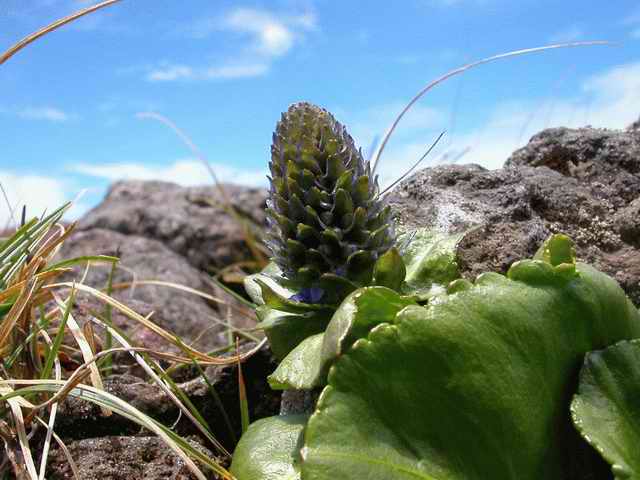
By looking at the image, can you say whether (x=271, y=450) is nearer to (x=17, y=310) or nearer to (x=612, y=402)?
(x=612, y=402)

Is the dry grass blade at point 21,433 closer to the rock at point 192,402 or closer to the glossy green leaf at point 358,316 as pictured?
the rock at point 192,402

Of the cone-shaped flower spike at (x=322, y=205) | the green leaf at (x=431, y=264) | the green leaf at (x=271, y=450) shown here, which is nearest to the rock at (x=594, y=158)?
the green leaf at (x=431, y=264)

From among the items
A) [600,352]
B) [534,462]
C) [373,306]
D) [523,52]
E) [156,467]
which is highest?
[523,52]

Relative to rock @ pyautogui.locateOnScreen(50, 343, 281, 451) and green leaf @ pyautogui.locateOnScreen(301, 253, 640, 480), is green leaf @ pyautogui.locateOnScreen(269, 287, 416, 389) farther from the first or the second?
rock @ pyautogui.locateOnScreen(50, 343, 281, 451)

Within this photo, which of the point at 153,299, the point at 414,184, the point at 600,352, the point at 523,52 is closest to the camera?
the point at 600,352

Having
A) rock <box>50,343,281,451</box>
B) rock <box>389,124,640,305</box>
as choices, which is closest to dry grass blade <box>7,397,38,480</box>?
rock <box>50,343,281,451</box>

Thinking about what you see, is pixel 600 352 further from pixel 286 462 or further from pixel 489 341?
pixel 286 462

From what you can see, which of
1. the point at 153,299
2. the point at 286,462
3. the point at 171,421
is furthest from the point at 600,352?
the point at 153,299

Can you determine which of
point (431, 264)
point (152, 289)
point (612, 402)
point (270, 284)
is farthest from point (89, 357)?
point (152, 289)
